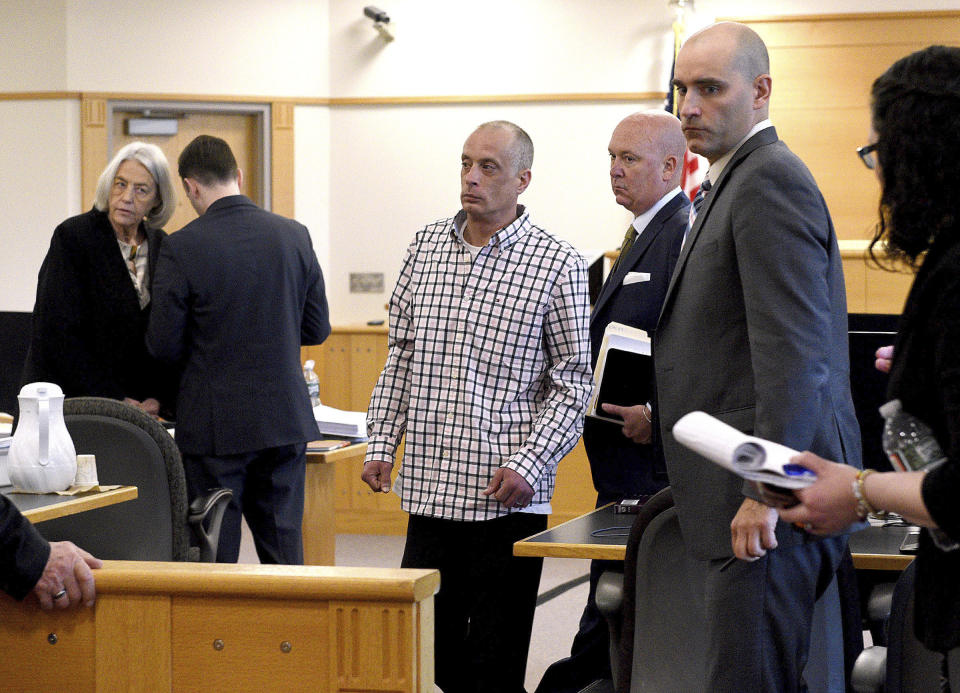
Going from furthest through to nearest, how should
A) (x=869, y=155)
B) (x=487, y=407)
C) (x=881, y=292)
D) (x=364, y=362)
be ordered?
(x=364, y=362) < (x=881, y=292) < (x=487, y=407) < (x=869, y=155)

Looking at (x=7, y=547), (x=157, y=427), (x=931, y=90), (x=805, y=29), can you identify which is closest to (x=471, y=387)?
(x=157, y=427)

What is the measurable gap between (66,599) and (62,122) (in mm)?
6568

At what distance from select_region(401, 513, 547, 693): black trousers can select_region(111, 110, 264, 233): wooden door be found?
545 centimetres

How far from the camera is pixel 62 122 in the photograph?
7.73m

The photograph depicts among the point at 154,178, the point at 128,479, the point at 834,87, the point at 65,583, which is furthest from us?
the point at 834,87

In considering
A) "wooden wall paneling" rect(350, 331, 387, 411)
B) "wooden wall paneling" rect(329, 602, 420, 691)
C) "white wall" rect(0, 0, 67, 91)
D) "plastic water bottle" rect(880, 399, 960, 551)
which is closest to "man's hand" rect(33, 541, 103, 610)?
"wooden wall paneling" rect(329, 602, 420, 691)

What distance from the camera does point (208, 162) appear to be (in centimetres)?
384

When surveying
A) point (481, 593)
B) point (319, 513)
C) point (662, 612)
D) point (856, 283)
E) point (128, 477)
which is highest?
point (856, 283)

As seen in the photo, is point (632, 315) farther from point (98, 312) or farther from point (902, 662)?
point (98, 312)

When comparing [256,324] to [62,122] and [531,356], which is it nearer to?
[531,356]

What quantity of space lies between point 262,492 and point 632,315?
1459mm

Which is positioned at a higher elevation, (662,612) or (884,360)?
(884,360)

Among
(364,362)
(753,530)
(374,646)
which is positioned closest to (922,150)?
(753,530)

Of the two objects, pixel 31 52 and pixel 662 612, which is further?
pixel 31 52
